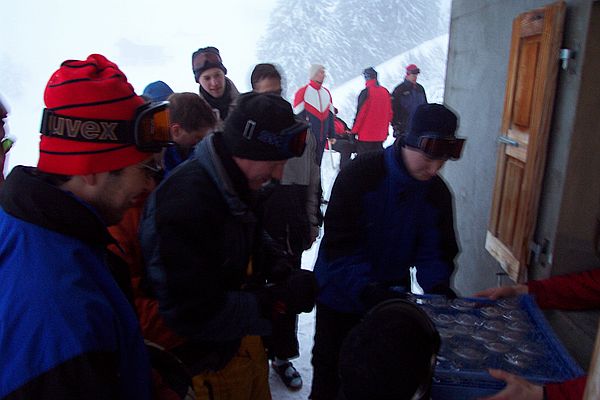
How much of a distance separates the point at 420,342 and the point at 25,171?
1049 mm

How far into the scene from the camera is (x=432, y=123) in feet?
7.13

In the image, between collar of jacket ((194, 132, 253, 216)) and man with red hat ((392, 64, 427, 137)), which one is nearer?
collar of jacket ((194, 132, 253, 216))

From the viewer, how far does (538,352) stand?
1.79m

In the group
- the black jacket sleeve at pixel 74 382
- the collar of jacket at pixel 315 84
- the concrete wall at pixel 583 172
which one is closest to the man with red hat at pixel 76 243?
the black jacket sleeve at pixel 74 382

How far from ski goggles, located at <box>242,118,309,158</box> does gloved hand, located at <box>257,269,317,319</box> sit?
1.73ft

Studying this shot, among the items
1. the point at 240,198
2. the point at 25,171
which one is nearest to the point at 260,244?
the point at 240,198

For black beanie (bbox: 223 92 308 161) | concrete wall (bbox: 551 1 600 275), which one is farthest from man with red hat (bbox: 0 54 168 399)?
concrete wall (bbox: 551 1 600 275)

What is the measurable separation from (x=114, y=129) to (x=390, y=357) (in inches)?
36.5

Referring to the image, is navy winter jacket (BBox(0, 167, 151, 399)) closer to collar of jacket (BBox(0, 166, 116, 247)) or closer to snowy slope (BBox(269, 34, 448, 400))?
collar of jacket (BBox(0, 166, 116, 247))

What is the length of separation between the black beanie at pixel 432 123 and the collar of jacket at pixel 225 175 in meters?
0.86

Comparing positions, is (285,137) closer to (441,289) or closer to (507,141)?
(441,289)

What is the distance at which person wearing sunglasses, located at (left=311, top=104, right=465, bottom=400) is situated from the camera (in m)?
2.20

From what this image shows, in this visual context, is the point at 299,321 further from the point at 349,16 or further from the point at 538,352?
the point at 349,16

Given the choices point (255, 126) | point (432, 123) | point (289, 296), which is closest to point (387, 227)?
point (432, 123)
